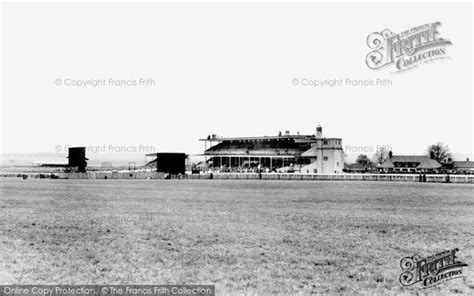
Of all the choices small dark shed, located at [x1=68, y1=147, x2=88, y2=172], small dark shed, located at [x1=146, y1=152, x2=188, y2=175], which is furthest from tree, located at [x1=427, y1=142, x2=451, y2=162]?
small dark shed, located at [x1=68, y1=147, x2=88, y2=172]

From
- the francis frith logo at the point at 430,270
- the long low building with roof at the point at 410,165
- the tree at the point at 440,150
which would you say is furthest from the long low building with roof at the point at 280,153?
the francis frith logo at the point at 430,270

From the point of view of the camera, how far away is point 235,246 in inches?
465

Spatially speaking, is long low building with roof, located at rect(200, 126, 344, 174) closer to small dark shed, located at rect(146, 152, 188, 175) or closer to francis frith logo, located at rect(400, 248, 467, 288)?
small dark shed, located at rect(146, 152, 188, 175)

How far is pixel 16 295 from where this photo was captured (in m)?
8.20

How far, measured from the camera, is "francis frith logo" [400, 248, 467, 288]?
9156 mm

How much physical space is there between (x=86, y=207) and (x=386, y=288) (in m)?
15.5

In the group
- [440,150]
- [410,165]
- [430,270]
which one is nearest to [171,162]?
[410,165]

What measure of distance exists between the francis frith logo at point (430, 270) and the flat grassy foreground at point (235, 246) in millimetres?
184

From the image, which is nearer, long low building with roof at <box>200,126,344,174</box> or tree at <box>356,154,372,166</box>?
long low building with roof at <box>200,126,344,174</box>

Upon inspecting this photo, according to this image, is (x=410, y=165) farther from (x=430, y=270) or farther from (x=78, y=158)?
(x=430, y=270)

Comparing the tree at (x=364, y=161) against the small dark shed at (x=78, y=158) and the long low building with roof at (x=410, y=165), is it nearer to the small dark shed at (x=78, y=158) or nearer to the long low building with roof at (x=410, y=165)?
the long low building with roof at (x=410, y=165)

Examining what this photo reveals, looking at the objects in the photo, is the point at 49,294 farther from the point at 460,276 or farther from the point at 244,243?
the point at 460,276

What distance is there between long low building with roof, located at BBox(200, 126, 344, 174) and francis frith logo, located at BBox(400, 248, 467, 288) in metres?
55.4

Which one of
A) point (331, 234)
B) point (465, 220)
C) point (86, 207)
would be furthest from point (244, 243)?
point (86, 207)
